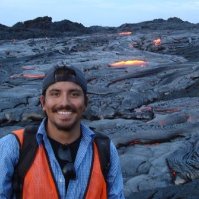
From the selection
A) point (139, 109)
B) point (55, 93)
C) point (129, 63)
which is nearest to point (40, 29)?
point (129, 63)

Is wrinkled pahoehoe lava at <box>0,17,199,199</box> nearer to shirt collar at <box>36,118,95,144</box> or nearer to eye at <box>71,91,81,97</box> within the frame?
shirt collar at <box>36,118,95,144</box>

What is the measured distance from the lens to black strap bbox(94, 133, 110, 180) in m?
3.14

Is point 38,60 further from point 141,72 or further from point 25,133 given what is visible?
point 25,133

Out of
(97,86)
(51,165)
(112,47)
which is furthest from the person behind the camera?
(112,47)

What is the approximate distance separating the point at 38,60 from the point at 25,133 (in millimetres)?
23386

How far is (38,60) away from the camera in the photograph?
2620 centimetres

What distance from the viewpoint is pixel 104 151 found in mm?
3174

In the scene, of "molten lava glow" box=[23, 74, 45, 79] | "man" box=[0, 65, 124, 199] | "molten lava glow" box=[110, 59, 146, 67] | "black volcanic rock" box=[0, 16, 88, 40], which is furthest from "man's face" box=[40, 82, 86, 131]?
"black volcanic rock" box=[0, 16, 88, 40]

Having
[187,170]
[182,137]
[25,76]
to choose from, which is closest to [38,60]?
[25,76]

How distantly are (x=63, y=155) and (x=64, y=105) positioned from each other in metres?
0.34

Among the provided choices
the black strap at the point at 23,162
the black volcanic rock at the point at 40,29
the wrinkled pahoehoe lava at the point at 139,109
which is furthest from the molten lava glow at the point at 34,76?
the black volcanic rock at the point at 40,29

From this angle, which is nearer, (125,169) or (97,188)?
(97,188)

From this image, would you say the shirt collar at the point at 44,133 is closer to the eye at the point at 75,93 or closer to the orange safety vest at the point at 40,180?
the orange safety vest at the point at 40,180

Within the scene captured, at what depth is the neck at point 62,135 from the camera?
125 inches
